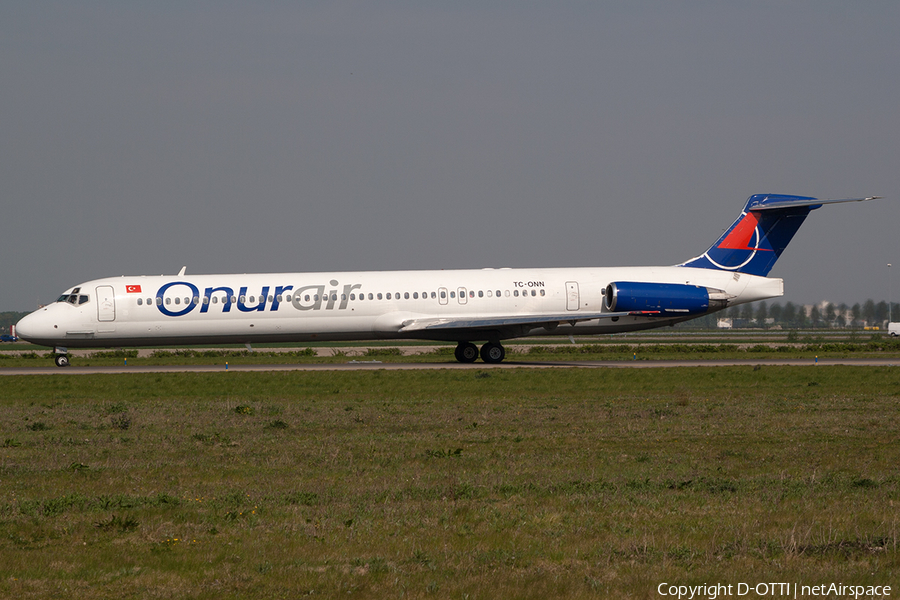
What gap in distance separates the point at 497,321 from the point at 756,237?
13279 millimetres

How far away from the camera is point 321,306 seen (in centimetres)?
3719

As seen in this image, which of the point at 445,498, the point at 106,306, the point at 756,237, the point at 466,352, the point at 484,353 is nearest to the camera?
the point at 445,498

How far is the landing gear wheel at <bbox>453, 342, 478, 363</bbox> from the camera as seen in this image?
39438 mm

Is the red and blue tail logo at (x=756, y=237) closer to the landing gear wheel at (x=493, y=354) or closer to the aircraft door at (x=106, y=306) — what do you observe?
the landing gear wheel at (x=493, y=354)

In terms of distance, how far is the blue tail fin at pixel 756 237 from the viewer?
4100 cm

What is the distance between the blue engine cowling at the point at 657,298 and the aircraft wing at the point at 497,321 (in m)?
0.39

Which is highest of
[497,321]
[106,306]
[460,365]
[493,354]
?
[106,306]

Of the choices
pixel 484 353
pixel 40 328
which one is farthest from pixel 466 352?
pixel 40 328

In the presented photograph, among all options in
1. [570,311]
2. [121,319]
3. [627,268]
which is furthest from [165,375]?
[627,268]

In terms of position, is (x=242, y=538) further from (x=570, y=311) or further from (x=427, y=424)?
(x=570, y=311)

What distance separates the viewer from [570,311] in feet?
127

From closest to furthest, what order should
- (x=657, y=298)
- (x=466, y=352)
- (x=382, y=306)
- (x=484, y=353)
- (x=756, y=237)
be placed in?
(x=382, y=306), (x=657, y=298), (x=484, y=353), (x=466, y=352), (x=756, y=237)

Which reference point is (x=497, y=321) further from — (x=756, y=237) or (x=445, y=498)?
(x=445, y=498)

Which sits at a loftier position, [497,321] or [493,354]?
[497,321]
